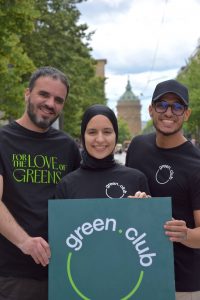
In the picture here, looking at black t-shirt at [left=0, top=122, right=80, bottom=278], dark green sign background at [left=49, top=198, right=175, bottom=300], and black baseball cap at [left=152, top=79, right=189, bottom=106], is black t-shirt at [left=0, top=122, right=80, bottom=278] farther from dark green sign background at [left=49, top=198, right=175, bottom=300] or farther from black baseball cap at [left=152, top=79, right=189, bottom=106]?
black baseball cap at [left=152, top=79, right=189, bottom=106]


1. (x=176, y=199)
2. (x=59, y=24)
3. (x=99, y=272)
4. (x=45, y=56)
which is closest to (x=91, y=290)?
(x=99, y=272)

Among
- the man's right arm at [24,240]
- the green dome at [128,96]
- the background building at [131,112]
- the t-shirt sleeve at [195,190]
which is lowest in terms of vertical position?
the man's right arm at [24,240]

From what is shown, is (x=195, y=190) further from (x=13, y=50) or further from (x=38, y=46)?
(x=38, y=46)

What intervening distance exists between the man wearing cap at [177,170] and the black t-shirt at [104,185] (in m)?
0.30

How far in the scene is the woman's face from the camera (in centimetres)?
286

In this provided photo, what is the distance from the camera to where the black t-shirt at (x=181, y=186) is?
303 cm

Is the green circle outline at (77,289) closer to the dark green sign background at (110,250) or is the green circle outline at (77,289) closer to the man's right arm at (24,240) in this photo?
the dark green sign background at (110,250)

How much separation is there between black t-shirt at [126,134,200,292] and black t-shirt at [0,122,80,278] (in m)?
0.57

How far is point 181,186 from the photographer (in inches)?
119

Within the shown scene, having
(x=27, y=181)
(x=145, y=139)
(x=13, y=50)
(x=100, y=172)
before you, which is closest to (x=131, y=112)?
(x=13, y=50)

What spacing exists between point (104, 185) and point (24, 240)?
0.54m

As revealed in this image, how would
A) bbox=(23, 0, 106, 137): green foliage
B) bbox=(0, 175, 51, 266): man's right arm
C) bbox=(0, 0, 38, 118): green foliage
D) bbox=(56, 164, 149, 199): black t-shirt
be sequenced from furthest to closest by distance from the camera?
bbox=(23, 0, 106, 137): green foliage
bbox=(0, 0, 38, 118): green foliage
bbox=(56, 164, 149, 199): black t-shirt
bbox=(0, 175, 51, 266): man's right arm

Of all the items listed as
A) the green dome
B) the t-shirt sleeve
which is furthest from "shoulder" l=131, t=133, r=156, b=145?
the green dome

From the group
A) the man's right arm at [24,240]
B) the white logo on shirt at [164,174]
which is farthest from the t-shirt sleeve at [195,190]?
the man's right arm at [24,240]
